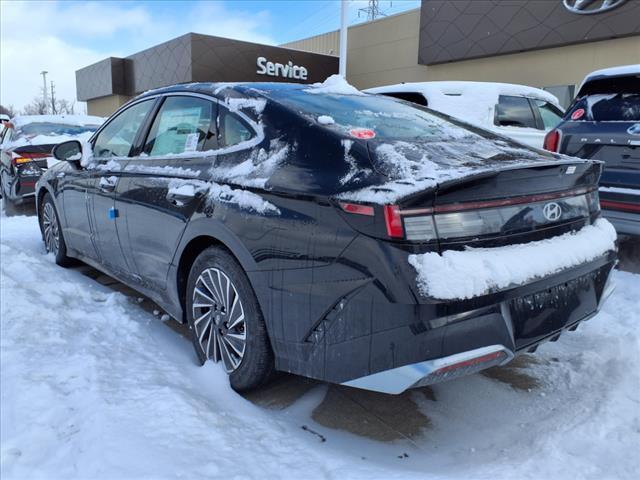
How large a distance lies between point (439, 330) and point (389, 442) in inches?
30.5

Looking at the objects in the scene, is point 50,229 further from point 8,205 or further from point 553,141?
point 553,141

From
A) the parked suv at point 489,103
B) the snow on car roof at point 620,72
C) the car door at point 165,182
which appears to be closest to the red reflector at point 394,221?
the car door at point 165,182

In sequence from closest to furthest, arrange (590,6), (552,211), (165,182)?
(552,211) < (165,182) < (590,6)

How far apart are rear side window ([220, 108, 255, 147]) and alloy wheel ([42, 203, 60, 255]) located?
9.03 feet

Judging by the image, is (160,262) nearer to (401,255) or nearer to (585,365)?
(401,255)

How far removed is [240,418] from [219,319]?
22.0 inches

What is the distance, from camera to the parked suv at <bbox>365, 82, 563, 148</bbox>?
6691 mm

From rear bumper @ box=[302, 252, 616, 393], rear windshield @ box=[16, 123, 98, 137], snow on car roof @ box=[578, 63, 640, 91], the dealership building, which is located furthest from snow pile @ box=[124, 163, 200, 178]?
the dealership building

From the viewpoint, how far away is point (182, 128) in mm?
3252

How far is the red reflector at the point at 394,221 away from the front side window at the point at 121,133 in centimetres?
237

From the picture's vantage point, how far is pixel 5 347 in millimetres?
2795

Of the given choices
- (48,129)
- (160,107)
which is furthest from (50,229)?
(48,129)

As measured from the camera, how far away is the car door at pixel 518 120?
6840mm

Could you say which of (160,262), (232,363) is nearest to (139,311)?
(160,262)
